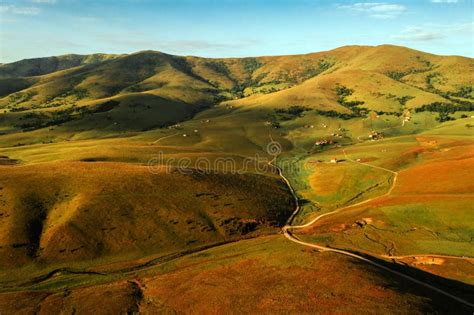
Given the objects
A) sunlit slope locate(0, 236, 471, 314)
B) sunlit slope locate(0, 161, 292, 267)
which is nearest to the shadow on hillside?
sunlit slope locate(0, 236, 471, 314)

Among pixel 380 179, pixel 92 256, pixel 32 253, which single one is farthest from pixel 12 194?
pixel 380 179

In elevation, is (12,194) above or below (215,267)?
above

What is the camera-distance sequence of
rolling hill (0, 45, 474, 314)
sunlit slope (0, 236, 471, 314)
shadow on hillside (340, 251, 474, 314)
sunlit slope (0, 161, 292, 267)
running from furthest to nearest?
sunlit slope (0, 161, 292, 267) → rolling hill (0, 45, 474, 314) → sunlit slope (0, 236, 471, 314) → shadow on hillside (340, 251, 474, 314)

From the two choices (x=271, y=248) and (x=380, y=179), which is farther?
(x=380, y=179)

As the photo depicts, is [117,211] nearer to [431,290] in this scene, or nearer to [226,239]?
[226,239]

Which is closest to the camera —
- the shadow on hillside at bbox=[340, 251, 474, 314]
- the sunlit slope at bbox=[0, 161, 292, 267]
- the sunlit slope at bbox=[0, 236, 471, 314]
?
the shadow on hillside at bbox=[340, 251, 474, 314]

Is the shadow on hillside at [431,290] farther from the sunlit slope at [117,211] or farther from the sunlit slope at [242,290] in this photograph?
the sunlit slope at [117,211]

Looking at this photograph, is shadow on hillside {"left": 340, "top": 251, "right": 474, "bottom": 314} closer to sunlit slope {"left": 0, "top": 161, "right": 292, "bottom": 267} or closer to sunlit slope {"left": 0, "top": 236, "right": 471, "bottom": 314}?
sunlit slope {"left": 0, "top": 236, "right": 471, "bottom": 314}

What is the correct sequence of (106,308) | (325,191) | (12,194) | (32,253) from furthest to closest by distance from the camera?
(325,191)
(12,194)
(32,253)
(106,308)

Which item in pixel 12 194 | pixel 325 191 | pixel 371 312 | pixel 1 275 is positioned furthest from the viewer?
pixel 325 191

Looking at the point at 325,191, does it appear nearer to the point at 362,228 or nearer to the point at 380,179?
the point at 380,179
